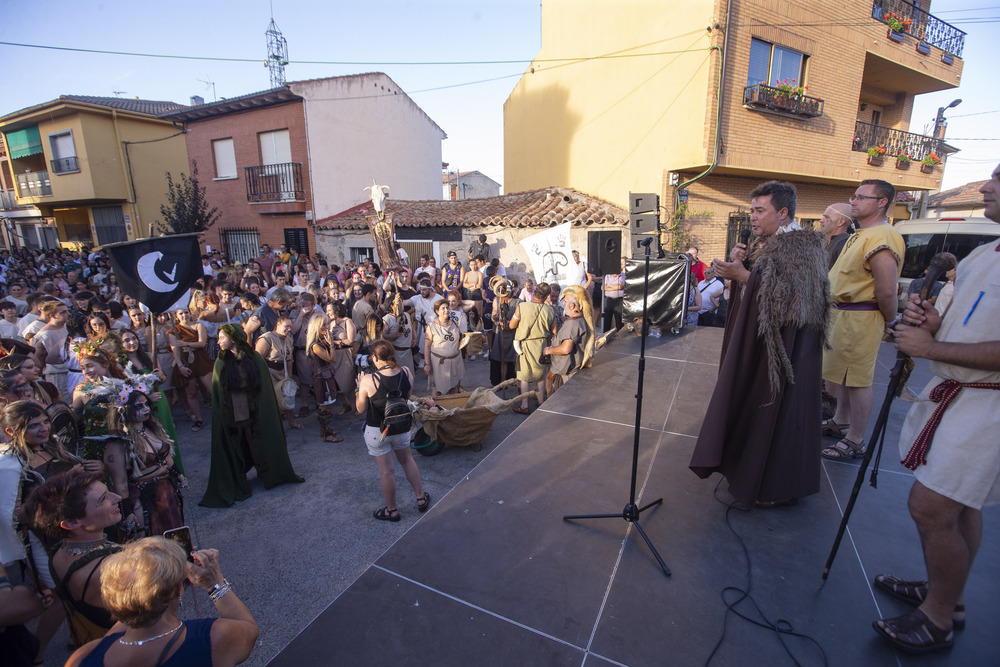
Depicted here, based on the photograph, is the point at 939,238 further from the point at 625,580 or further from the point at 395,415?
the point at 395,415

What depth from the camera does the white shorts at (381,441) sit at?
3881 millimetres

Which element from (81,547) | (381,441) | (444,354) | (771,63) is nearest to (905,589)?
(381,441)

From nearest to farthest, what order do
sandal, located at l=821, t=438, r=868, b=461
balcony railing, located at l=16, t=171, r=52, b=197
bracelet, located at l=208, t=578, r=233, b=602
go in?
bracelet, located at l=208, t=578, r=233, b=602 → sandal, located at l=821, t=438, r=868, b=461 → balcony railing, located at l=16, t=171, r=52, b=197

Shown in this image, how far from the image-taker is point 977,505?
179 centimetres

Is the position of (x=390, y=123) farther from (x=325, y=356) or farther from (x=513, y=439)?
(x=513, y=439)

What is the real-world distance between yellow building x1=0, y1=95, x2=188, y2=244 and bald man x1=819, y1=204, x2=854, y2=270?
958 inches

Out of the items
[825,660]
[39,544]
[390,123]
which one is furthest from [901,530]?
[390,123]

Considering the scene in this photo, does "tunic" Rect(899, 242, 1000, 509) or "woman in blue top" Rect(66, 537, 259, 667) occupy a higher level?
"tunic" Rect(899, 242, 1000, 509)

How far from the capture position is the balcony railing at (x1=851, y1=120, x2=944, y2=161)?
14406mm

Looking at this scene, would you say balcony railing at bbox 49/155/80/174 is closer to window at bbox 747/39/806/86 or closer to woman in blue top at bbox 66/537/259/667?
window at bbox 747/39/806/86

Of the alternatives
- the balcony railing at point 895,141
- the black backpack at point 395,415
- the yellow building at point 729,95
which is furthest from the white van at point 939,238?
the black backpack at point 395,415

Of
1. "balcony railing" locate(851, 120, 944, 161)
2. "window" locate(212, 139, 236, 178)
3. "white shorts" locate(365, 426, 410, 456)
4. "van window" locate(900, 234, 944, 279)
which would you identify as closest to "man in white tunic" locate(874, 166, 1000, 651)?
"white shorts" locate(365, 426, 410, 456)

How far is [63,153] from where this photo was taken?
21.9 meters

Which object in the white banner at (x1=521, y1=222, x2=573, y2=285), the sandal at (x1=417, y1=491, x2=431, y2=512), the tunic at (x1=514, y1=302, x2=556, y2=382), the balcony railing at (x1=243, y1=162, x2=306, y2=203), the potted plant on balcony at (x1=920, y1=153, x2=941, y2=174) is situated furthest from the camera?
the balcony railing at (x1=243, y1=162, x2=306, y2=203)
